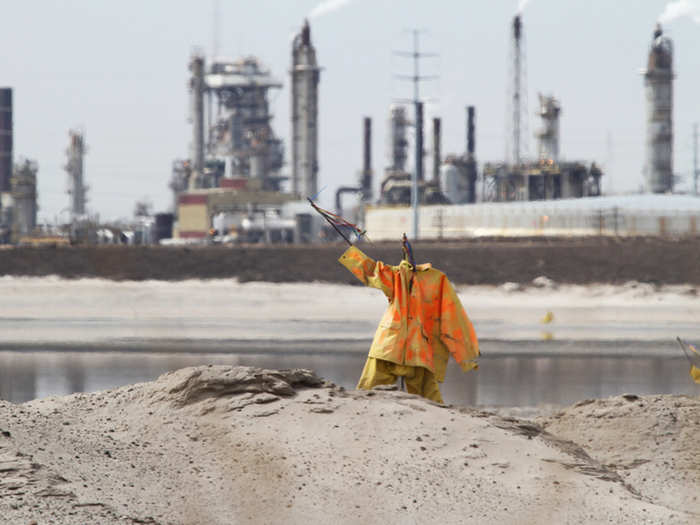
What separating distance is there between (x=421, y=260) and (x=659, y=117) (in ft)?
67.0

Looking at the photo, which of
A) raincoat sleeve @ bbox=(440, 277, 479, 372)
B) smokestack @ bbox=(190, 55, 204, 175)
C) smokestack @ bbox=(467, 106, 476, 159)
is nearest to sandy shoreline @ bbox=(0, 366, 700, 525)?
raincoat sleeve @ bbox=(440, 277, 479, 372)

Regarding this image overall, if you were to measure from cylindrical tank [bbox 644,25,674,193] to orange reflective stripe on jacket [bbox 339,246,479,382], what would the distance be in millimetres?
46985

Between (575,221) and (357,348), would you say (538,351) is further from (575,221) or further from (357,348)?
(575,221)

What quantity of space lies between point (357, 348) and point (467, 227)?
1182 inches

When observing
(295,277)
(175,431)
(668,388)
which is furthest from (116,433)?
(295,277)

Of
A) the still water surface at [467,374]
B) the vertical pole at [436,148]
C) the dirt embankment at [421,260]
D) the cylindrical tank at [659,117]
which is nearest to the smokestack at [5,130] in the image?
the vertical pole at [436,148]

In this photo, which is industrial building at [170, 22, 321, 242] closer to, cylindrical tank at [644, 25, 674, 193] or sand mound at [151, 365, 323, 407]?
cylindrical tank at [644, 25, 674, 193]

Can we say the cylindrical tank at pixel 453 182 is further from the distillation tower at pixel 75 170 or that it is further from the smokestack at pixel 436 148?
the distillation tower at pixel 75 170

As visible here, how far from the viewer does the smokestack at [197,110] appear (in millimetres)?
76750

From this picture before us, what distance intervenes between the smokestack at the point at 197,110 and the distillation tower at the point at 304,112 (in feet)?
40.2

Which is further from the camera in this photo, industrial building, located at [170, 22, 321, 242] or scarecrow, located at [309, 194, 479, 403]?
industrial building, located at [170, 22, 321, 242]

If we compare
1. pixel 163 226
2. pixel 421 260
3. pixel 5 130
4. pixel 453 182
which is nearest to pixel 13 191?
pixel 5 130

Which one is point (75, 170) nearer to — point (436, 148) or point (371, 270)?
point (436, 148)

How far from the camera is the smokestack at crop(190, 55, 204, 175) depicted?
76.8m
